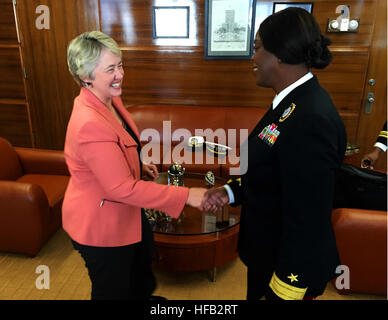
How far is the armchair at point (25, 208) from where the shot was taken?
213cm

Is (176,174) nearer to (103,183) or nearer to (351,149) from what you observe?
(103,183)

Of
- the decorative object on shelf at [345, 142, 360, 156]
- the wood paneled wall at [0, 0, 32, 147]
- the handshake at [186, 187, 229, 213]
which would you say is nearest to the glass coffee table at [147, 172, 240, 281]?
the handshake at [186, 187, 229, 213]

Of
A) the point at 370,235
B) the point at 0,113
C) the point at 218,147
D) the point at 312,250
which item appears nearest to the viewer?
the point at 312,250

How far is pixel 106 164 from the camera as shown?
3.74 ft

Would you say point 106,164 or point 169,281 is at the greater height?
point 106,164

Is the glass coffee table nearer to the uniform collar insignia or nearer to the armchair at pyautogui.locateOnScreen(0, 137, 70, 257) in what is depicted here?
the armchair at pyautogui.locateOnScreen(0, 137, 70, 257)

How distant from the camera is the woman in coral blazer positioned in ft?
3.77

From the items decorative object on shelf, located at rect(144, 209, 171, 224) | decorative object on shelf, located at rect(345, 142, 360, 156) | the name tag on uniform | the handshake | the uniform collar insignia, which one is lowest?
decorative object on shelf, located at rect(144, 209, 171, 224)

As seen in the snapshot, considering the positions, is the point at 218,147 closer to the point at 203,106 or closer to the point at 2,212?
the point at 203,106

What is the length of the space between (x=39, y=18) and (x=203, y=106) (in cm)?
212

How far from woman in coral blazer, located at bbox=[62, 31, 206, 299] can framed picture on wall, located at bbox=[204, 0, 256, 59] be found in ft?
7.94

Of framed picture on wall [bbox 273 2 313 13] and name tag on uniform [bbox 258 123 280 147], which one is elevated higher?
framed picture on wall [bbox 273 2 313 13]
